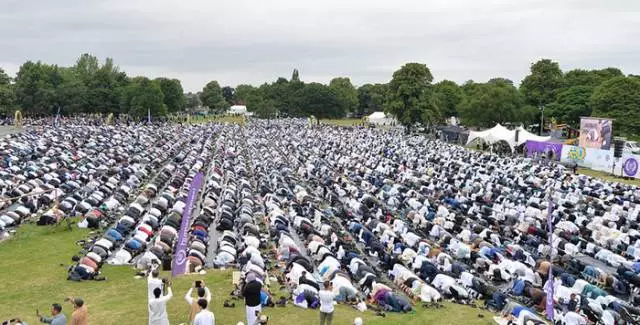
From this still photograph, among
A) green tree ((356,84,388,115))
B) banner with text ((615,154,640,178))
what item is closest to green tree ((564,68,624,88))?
banner with text ((615,154,640,178))

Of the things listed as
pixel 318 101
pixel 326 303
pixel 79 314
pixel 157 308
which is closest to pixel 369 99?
pixel 318 101

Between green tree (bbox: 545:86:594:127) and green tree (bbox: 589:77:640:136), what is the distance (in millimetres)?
8718

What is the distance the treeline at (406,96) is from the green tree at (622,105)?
99mm

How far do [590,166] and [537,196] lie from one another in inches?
A: 775

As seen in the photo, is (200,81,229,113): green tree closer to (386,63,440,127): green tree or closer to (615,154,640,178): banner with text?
(386,63,440,127): green tree

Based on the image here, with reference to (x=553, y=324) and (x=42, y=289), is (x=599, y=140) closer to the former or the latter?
(x=553, y=324)

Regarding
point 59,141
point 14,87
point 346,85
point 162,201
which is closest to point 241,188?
point 162,201

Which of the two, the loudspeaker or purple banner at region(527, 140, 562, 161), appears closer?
the loudspeaker

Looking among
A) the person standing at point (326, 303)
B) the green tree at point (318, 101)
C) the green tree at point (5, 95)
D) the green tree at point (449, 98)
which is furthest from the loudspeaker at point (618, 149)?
the green tree at point (5, 95)

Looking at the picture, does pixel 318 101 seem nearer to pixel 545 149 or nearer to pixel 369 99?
pixel 369 99

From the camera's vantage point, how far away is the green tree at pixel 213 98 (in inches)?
6501

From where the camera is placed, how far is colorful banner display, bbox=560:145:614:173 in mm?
44609

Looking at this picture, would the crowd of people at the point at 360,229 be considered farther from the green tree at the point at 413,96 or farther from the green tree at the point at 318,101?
the green tree at the point at 318,101

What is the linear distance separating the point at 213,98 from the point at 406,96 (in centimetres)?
9791
